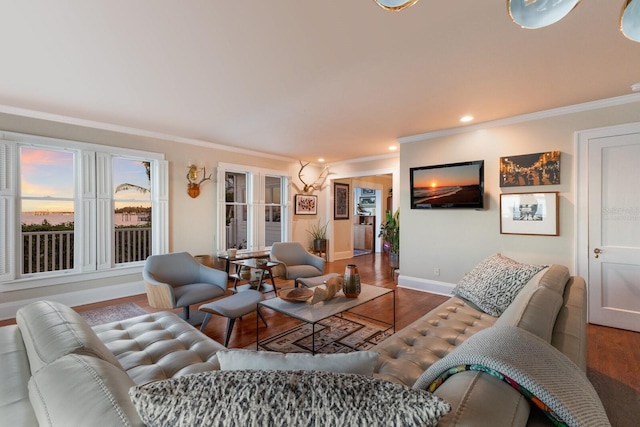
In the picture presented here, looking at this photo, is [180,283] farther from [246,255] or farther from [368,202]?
[368,202]

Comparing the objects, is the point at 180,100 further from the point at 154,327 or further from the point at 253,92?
the point at 154,327

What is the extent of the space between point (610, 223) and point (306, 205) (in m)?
4.97

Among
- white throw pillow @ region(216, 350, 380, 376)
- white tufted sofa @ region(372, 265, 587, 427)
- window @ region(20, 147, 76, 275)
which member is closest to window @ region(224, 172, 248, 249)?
window @ region(20, 147, 76, 275)

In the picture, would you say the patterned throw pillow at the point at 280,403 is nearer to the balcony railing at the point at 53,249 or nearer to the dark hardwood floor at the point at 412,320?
the dark hardwood floor at the point at 412,320

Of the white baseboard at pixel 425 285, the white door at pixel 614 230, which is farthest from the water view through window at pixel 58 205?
the white door at pixel 614 230

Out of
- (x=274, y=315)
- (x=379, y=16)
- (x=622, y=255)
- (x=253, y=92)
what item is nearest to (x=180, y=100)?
(x=253, y=92)

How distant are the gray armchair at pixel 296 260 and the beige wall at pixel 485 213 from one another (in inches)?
56.7

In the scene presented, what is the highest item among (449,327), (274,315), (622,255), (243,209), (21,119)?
(21,119)

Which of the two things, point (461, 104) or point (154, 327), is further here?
point (461, 104)

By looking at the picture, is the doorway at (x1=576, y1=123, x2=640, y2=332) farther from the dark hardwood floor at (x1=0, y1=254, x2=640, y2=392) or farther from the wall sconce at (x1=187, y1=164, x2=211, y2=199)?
the wall sconce at (x1=187, y1=164, x2=211, y2=199)

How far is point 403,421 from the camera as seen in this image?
0.58 meters

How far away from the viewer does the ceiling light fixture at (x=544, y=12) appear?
97 centimetres

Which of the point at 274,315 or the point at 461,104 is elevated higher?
the point at 461,104

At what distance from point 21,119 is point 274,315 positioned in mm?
3832
